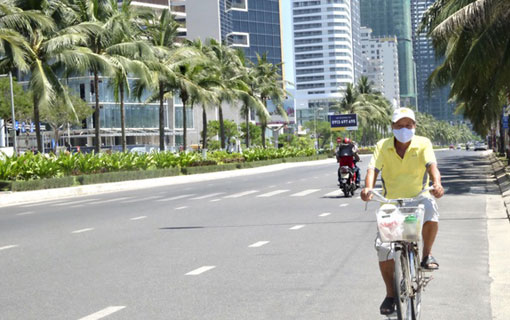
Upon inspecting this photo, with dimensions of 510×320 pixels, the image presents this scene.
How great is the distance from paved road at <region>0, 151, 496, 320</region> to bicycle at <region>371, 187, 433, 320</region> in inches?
28.6

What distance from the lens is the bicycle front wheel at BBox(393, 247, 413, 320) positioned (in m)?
5.64

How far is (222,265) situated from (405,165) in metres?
3.99

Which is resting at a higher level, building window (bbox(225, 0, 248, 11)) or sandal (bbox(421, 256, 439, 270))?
building window (bbox(225, 0, 248, 11))

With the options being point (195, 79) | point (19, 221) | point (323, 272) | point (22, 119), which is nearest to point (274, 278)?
point (323, 272)

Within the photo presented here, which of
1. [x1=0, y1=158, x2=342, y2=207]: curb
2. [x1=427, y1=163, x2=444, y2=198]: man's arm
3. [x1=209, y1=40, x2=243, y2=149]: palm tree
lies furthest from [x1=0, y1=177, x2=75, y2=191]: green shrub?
[x1=209, y1=40, x2=243, y2=149]: palm tree

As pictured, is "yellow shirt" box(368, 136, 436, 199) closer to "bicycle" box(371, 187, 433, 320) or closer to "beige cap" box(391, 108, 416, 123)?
"beige cap" box(391, 108, 416, 123)

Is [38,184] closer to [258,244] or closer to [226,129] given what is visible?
[258,244]

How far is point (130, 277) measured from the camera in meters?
8.96

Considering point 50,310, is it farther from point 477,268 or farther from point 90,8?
point 90,8

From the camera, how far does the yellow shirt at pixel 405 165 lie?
6352mm

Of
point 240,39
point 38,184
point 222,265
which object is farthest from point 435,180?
point 240,39

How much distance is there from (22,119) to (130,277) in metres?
75.5

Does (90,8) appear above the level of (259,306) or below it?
above

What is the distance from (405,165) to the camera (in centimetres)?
636
